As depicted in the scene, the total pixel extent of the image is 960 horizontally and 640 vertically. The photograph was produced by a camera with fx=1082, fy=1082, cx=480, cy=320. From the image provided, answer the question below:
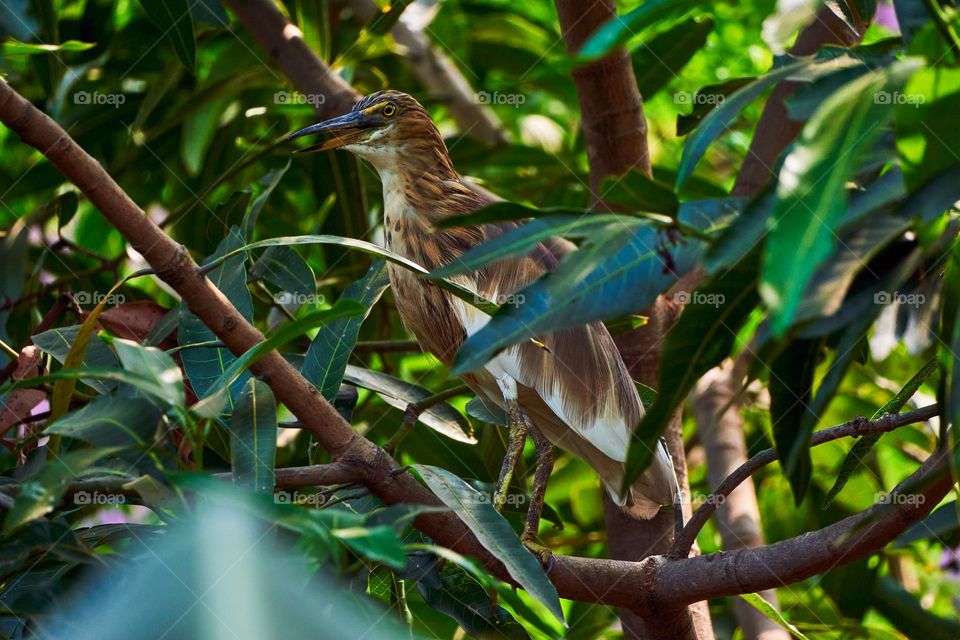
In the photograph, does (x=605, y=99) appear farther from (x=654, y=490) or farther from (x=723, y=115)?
(x=723, y=115)

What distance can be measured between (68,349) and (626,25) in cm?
106

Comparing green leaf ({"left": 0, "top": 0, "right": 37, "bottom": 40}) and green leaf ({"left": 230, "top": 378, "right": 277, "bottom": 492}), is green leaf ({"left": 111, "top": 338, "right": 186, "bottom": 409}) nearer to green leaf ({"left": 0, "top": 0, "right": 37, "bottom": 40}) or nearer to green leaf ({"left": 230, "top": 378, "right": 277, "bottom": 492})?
green leaf ({"left": 230, "top": 378, "right": 277, "bottom": 492})

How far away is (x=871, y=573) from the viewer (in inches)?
99.2

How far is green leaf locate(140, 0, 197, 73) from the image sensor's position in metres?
2.30

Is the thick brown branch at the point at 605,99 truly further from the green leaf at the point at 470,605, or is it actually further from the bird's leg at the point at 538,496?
the green leaf at the point at 470,605

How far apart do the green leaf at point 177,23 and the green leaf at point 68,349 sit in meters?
0.86

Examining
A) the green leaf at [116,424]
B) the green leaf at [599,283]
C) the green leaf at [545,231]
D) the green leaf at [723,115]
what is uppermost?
the green leaf at [723,115]

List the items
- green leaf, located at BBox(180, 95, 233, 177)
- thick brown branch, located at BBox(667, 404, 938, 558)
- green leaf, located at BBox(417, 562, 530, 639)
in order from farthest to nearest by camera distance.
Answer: green leaf, located at BBox(180, 95, 233, 177) < green leaf, located at BBox(417, 562, 530, 639) < thick brown branch, located at BBox(667, 404, 938, 558)

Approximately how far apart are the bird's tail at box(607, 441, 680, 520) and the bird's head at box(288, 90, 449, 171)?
928 mm

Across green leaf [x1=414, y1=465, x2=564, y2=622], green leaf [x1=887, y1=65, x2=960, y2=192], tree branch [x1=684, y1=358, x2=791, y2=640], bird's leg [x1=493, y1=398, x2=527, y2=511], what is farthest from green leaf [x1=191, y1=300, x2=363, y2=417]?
tree branch [x1=684, y1=358, x2=791, y2=640]

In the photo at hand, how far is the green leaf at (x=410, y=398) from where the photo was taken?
2016mm

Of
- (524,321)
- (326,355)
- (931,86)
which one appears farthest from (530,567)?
(931,86)

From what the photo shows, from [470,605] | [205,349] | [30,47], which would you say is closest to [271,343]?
[205,349]

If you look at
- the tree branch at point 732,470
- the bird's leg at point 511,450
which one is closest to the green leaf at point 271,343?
the bird's leg at point 511,450
